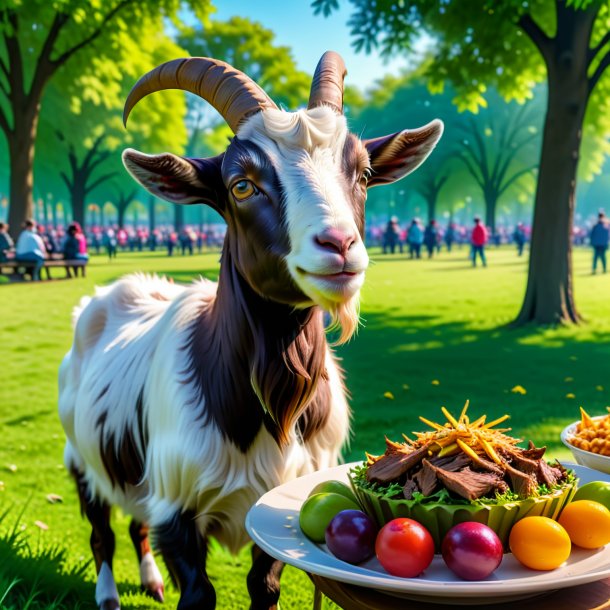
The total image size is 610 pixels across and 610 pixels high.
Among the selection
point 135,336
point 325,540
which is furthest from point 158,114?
point 325,540

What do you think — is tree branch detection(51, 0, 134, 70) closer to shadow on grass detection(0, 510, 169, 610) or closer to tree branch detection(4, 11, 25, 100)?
tree branch detection(4, 11, 25, 100)

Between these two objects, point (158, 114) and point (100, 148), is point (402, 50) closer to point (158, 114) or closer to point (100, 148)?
point (158, 114)

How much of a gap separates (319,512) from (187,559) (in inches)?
40.6

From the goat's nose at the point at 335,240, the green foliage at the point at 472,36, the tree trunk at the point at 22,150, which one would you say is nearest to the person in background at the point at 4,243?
the tree trunk at the point at 22,150

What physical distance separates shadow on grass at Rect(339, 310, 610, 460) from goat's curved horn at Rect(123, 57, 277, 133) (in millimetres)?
4184

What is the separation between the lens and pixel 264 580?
2.94m

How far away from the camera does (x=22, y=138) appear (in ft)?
63.7

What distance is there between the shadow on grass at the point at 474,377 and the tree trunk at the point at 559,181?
65 centimetres

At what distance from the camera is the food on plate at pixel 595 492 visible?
2.02 metres

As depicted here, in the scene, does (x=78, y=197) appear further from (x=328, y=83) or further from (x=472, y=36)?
(x=328, y=83)

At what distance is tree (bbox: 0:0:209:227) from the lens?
18.0m

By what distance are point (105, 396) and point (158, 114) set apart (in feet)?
101

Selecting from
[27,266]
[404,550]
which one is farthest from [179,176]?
[27,266]

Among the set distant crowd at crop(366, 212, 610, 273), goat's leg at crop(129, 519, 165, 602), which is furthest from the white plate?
distant crowd at crop(366, 212, 610, 273)
